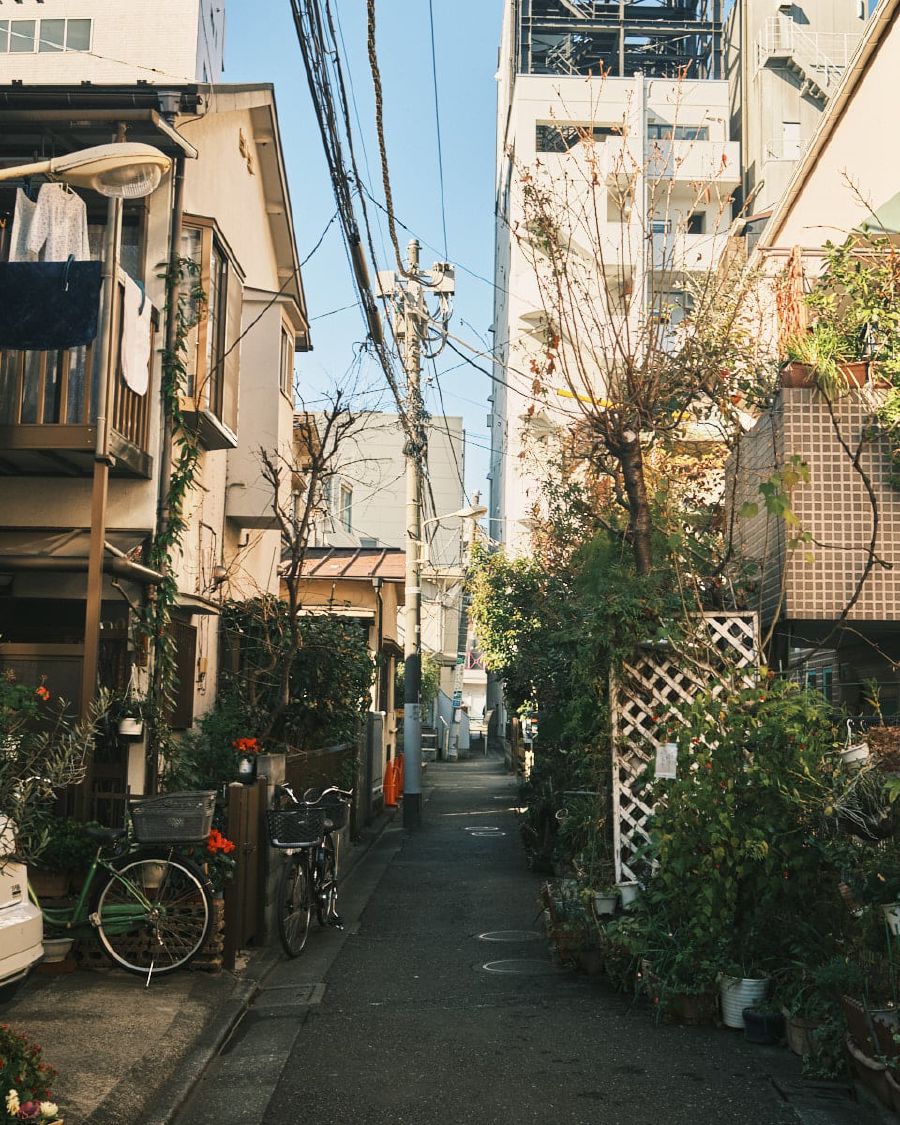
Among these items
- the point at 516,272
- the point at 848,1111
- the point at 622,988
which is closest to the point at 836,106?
the point at 622,988

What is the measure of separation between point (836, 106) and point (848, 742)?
279 inches

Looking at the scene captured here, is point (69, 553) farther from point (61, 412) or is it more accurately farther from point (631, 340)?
point (631, 340)

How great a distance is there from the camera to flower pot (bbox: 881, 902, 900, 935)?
551 centimetres

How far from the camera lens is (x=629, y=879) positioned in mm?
8562

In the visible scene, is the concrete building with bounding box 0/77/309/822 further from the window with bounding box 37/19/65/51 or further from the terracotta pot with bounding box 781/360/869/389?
the window with bounding box 37/19/65/51

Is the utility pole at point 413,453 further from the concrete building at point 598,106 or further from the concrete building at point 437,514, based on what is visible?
the concrete building at point 437,514

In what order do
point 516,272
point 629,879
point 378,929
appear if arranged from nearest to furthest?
point 629,879 → point 378,929 → point 516,272

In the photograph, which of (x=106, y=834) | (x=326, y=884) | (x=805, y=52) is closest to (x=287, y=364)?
(x=326, y=884)

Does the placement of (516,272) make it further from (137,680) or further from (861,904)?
(861,904)

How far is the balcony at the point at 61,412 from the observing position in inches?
366

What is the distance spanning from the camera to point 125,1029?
21.3ft

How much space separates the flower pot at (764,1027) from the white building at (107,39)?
2234 cm

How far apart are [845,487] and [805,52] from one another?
36547 millimetres

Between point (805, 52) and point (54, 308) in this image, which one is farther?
point (805, 52)
